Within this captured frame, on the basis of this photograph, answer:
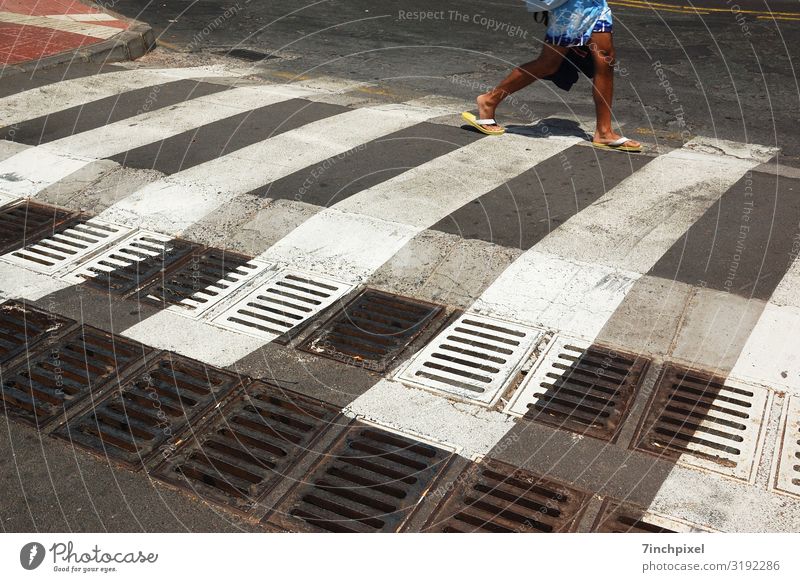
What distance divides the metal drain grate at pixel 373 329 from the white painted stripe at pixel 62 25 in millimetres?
6975

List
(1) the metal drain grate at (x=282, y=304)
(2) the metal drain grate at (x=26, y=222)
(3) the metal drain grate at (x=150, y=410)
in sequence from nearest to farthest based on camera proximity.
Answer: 1. (3) the metal drain grate at (x=150, y=410)
2. (1) the metal drain grate at (x=282, y=304)
3. (2) the metal drain grate at (x=26, y=222)

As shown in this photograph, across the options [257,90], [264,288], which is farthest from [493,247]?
[257,90]

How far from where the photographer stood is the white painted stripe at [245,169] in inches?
246

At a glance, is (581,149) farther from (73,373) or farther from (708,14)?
(708,14)

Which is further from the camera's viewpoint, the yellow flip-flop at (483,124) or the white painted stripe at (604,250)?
the yellow flip-flop at (483,124)

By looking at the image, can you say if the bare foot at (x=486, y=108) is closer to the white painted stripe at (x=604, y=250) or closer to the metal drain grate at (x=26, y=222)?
the white painted stripe at (x=604, y=250)

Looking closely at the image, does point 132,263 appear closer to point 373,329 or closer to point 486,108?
point 373,329

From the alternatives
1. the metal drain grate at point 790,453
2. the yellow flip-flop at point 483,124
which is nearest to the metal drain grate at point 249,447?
the metal drain grate at point 790,453

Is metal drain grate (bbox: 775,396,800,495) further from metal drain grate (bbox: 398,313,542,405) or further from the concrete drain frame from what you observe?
metal drain grate (bbox: 398,313,542,405)

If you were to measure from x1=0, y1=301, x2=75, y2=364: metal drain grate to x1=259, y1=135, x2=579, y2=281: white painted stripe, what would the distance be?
1.31 meters

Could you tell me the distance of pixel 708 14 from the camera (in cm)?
1316

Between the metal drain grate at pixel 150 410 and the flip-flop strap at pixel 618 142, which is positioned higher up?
the flip-flop strap at pixel 618 142

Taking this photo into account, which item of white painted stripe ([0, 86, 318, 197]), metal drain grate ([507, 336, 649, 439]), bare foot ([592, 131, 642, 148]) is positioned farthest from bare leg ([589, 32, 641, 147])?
metal drain grate ([507, 336, 649, 439])
